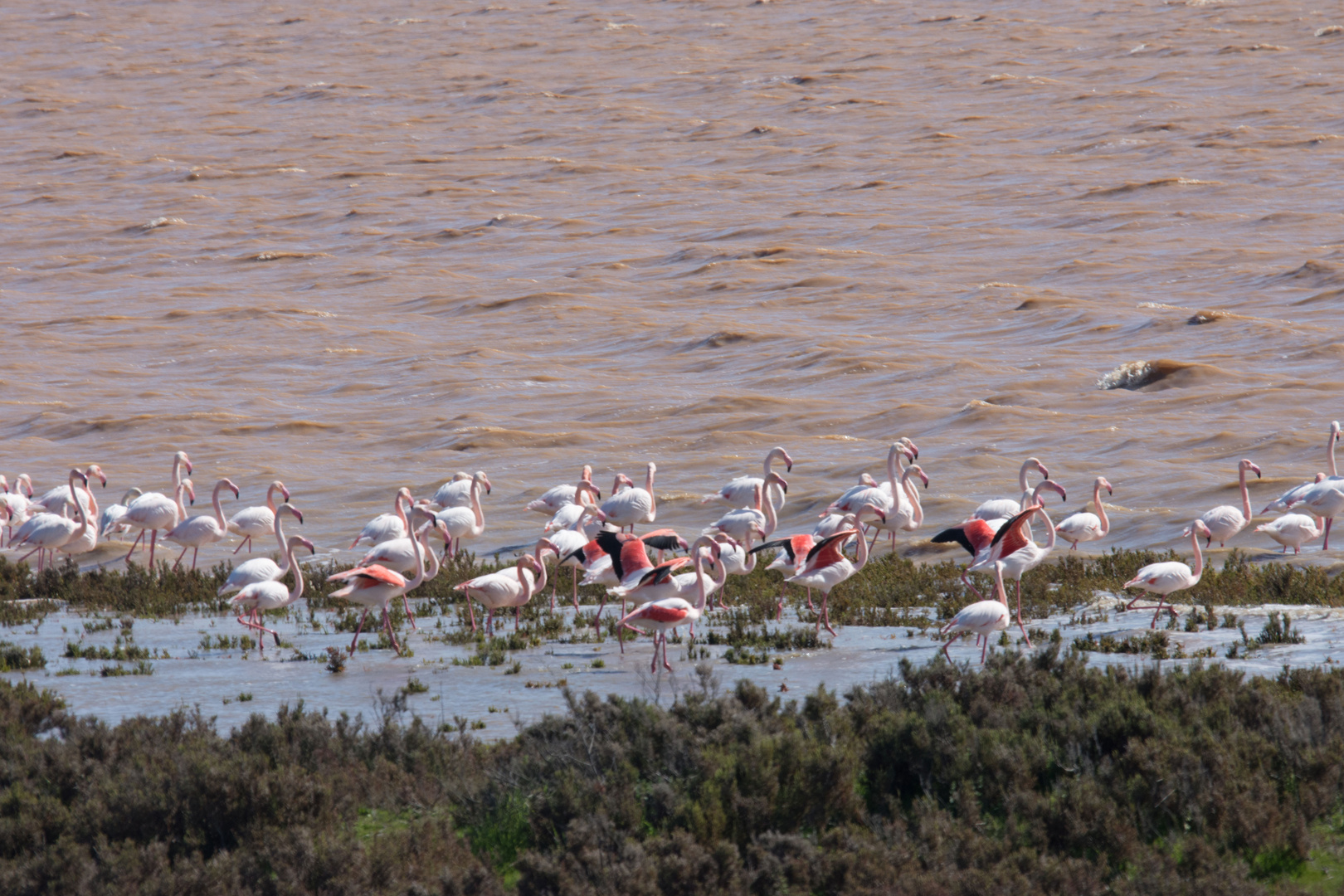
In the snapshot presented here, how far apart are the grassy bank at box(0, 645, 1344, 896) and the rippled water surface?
29.2 feet

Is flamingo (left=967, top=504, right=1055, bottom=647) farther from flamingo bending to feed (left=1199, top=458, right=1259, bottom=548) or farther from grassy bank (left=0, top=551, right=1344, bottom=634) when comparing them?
flamingo bending to feed (left=1199, top=458, right=1259, bottom=548)

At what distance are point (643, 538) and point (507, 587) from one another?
161cm

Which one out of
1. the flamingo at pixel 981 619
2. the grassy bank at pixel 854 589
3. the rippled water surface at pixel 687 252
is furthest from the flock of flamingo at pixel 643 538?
the rippled water surface at pixel 687 252

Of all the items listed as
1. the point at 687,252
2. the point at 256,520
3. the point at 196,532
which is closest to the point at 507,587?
the point at 196,532

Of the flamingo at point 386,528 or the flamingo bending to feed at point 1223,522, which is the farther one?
the flamingo at point 386,528

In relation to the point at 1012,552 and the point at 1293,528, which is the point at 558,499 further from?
the point at 1293,528

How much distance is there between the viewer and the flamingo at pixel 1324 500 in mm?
13984

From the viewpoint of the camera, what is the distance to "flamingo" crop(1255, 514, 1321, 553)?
539 inches

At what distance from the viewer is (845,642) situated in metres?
11.2

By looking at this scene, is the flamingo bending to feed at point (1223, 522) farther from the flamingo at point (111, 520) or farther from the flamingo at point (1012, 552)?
the flamingo at point (111, 520)

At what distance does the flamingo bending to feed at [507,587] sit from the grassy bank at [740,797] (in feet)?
11.0

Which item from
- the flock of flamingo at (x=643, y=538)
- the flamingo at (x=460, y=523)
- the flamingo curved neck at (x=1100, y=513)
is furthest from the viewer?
the flamingo at (x=460, y=523)

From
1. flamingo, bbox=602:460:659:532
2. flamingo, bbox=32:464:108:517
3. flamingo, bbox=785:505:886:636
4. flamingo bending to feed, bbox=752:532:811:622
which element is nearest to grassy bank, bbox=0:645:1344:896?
flamingo, bbox=785:505:886:636

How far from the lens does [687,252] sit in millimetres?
39594
